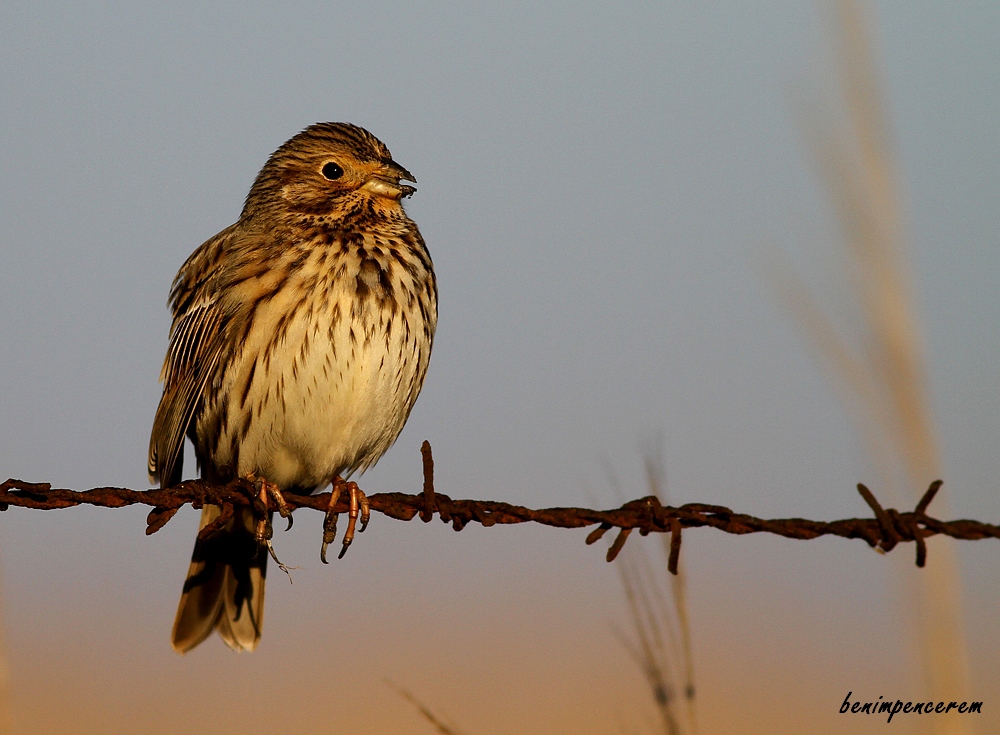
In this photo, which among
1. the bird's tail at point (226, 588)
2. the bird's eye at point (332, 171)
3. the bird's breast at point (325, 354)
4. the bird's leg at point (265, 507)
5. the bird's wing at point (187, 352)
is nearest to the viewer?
the bird's leg at point (265, 507)

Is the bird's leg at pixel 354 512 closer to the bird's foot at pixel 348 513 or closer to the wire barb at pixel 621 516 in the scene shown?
the bird's foot at pixel 348 513

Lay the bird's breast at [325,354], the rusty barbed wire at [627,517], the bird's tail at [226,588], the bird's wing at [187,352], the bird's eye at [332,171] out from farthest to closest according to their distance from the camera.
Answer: the bird's eye at [332,171] < the bird's tail at [226,588] < the bird's wing at [187,352] < the bird's breast at [325,354] < the rusty barbed wire at [627,517]

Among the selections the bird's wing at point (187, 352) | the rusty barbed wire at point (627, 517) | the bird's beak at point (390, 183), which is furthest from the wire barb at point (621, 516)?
the bird's beak at point (390, 183)

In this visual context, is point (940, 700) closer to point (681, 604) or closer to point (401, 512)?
point (681, 604)

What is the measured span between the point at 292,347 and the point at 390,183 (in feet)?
3.26

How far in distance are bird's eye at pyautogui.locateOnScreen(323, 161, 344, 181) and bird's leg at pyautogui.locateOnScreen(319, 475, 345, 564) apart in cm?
149

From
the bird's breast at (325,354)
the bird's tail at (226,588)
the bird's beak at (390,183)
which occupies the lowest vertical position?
the bird's tail at (226,588)

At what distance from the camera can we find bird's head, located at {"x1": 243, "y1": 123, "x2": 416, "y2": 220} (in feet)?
15.9

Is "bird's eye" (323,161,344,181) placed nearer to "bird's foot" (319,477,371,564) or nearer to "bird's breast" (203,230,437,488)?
"bird's breast" (203,230,437,488)

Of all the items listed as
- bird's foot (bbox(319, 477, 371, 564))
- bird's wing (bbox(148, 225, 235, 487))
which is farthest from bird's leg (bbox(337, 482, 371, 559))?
bird's wing (bbox(148, 225, 235, 487))

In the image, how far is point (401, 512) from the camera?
3.12m

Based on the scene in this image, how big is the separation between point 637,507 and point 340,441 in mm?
1973

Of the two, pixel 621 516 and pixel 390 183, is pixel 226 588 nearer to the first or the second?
pixel 390 183

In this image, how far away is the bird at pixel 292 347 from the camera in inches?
170
